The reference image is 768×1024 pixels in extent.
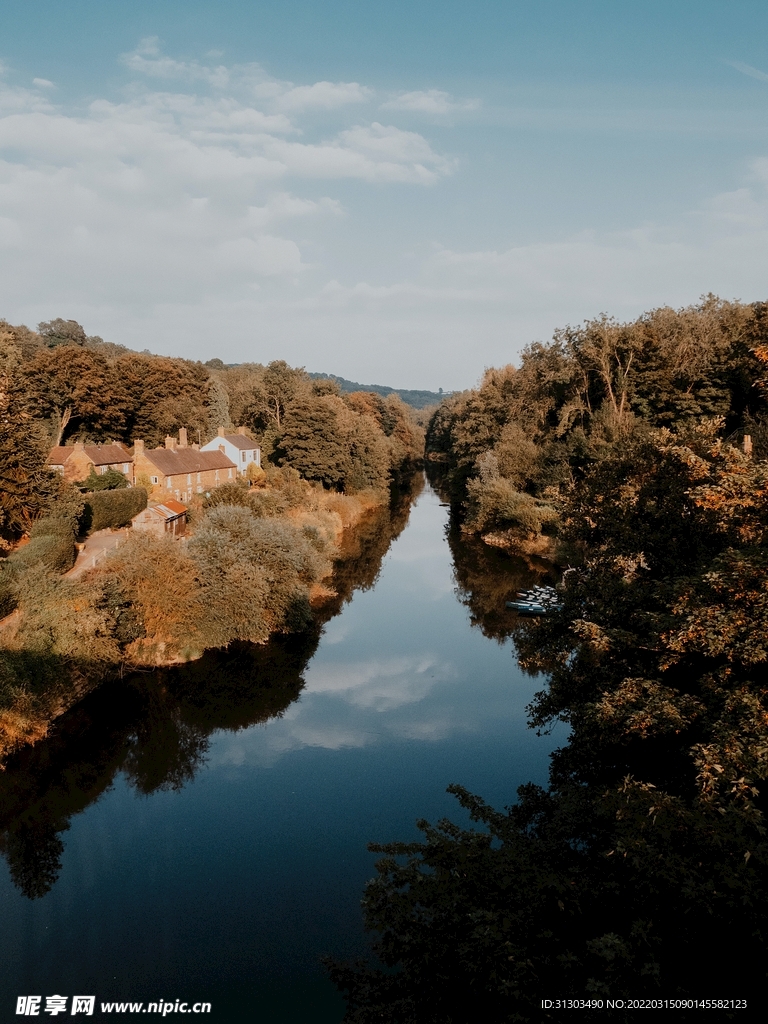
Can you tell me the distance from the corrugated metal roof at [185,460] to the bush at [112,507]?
Answer: 24.1ft

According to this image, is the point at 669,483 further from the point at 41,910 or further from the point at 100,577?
the point at 100,577

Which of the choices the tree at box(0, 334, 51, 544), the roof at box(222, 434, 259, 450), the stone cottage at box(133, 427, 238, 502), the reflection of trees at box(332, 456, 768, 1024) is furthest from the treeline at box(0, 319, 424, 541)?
the reflection of trees at box(332, 456, 768, 1024)

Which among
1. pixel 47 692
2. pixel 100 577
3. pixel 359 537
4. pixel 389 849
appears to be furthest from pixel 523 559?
pixel 389 849

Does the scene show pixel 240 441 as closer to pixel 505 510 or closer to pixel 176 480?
pixel 176 480

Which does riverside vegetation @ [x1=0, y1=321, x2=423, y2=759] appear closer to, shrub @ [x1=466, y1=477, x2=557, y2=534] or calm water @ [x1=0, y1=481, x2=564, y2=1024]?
calm water @ [x1=0, y1=481, x2=564, y2=1024]

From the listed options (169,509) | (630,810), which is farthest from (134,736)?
(169,509)

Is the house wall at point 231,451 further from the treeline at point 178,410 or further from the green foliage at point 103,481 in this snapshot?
the green foliage at point 103,481

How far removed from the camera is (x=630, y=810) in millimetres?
9109

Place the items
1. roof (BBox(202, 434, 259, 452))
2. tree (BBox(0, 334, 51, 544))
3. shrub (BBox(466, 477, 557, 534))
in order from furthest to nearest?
1. roof (BBox(202, 434, 259, 452))
2. shrub (BBox(466, 477, 557, 534))
3. tree (BBox(0, 334, 51, 544))

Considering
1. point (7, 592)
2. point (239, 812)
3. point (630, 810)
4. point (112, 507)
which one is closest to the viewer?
point (630, 810)

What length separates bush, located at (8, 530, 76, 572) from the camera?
24920 millimetres

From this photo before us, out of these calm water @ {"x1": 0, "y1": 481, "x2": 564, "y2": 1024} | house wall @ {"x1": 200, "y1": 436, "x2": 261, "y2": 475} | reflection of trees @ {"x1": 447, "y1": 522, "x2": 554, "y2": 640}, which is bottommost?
calm water @ {"x1": 0, "y1": 481, "x2": 564, "y2": 1024}

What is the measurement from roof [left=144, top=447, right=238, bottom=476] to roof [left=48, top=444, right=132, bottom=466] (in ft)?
8.13

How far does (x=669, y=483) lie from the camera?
14.2 m
